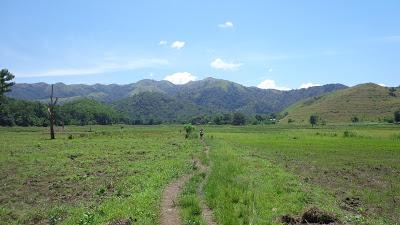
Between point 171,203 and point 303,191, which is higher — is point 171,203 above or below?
above

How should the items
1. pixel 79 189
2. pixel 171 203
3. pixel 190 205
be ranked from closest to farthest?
pixel 190 205 < pixel 171 203 < pixel 79 189

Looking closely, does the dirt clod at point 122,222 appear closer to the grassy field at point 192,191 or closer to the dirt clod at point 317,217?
the grassy field at point 192,191

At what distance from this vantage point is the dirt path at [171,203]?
17.2m

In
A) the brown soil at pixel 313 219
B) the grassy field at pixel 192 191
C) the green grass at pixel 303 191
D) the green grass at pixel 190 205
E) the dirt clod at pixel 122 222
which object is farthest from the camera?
the green grass at pixel 303 191

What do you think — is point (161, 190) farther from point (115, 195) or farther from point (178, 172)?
point (178, 172)

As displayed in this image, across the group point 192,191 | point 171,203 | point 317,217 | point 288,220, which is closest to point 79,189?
point 192,191

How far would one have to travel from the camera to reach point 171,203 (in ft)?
67.5

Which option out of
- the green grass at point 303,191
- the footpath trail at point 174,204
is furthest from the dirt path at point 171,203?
the green grass at point 303,191

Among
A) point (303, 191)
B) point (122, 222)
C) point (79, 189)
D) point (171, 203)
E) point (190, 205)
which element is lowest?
point (79, 189)

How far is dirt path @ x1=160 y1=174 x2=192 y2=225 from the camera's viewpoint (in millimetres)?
17180

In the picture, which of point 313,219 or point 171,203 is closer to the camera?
point 313,219

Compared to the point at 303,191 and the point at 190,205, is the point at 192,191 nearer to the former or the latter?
the point at 190,205

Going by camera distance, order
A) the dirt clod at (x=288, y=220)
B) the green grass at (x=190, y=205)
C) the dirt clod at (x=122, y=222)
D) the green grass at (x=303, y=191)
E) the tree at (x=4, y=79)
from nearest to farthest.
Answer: the dirt clod at (x=122, y=222) → the green grass at (x=190, y=205) → the dirt clod at (x=288, y=220) → the green grass at (x=303, y=191) → the tree at (x=4, y=79)

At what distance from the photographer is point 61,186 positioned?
27375mm
